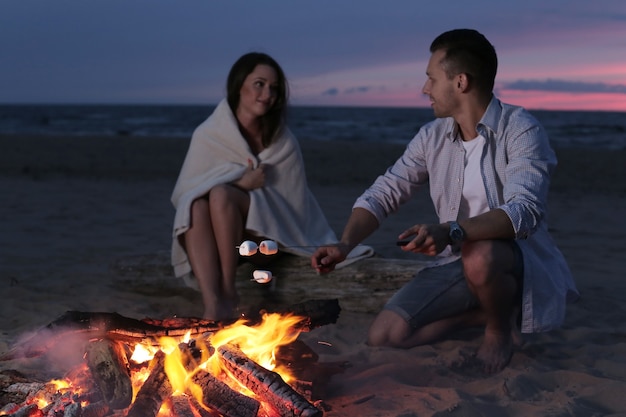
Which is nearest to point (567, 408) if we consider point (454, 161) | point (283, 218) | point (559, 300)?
point (559, 300)

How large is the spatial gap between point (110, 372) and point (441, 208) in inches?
72.4

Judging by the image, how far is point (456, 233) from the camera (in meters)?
3.19

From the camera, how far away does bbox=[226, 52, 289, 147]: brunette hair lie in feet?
15.2

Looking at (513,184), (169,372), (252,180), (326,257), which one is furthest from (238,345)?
(252,180)

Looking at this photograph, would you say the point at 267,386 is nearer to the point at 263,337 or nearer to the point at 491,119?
the point at 263,337

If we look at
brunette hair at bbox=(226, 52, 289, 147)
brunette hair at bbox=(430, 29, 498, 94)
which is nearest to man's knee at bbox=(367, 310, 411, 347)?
brunette hair at bbox=(430, 29, 498, 94)

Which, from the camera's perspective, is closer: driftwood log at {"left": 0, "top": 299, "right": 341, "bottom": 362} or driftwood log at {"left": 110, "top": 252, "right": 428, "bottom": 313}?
driftwood log at {"left": 0, "top": 299, "right": 341, "bottom": 362}

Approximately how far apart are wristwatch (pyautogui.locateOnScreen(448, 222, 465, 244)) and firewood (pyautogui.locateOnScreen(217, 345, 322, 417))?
0.99 meters

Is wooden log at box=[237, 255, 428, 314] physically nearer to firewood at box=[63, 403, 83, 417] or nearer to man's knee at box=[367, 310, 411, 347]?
man's knee at box=[367, 310, 411, 347]

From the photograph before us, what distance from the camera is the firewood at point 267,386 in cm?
262

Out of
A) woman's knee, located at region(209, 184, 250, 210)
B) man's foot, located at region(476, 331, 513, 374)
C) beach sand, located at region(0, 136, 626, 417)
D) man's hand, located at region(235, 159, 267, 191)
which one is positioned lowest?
beach sand, located at region(0, 136, 626, 417)

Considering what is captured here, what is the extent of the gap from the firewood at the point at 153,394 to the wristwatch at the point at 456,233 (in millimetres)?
1317

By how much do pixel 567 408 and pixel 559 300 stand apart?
62 cm

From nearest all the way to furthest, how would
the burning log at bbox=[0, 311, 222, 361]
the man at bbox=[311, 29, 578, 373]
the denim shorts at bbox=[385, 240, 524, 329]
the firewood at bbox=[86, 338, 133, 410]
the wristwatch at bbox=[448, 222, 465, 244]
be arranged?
the firewood at bbox=[86, 338, 133, 410] → the burning log at bbox=[0, 311, 222, 361] → the wristwatch at bbox=[448, 222, 465, 244] → the man at bbox=[311, 29, 578, 373] → the denim shorts at bbox=[385, 240, 524, 329]
